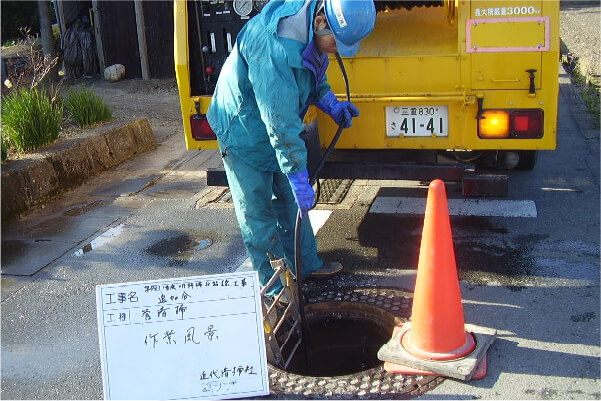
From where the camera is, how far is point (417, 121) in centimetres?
460

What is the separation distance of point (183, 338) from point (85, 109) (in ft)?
18.7

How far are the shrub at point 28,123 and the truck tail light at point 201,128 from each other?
9.00 ft

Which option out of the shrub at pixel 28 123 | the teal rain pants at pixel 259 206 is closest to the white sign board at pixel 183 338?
the teal rain pants at pixel 259 206

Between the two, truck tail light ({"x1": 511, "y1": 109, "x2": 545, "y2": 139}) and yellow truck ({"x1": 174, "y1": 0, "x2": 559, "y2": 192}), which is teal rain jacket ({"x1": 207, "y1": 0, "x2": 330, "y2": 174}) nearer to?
yellow truck ({"x1": 174, "y1": 0, "x2": 559, "y2": 192})

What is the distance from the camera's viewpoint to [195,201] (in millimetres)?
6246

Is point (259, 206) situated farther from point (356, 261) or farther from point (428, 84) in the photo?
→ point (428, 84)

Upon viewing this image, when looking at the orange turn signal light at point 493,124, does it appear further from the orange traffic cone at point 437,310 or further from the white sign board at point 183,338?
the white sign board at point 183,338

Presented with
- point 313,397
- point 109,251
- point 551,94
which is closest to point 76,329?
point 109,251

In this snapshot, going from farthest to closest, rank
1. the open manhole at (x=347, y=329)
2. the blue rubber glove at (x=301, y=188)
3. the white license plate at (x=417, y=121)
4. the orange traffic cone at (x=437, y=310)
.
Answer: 1. the white license plate at (x=417, y=121)
2. the open manhole at (x=347, y=329)
3. the blue rubber glove at (x=301, y=188)
4. the orange traffic cone at (x=437, y=310)

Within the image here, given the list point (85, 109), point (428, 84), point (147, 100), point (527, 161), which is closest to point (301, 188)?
point (428, 84)

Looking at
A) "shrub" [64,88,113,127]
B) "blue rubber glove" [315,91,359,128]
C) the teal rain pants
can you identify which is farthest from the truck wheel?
"shrub" [64,88,113,127]

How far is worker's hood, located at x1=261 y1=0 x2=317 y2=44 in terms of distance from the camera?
3498 millimetres

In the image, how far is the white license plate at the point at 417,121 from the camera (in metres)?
4.55

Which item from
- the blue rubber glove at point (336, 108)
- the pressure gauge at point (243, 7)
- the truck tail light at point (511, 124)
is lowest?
the truck tail light at point (511, 124)
